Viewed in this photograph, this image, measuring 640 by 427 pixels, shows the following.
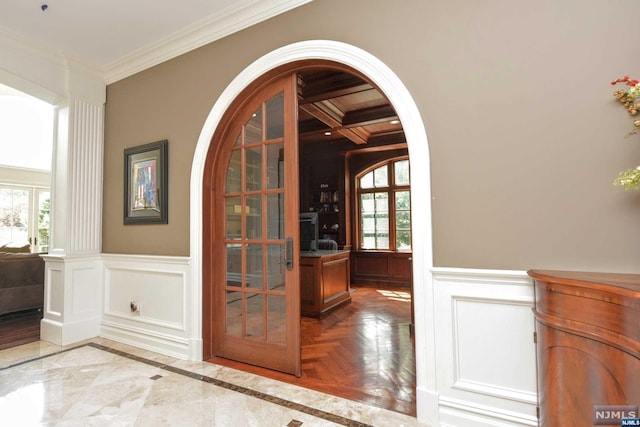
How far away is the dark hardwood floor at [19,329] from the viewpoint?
336 centimetres

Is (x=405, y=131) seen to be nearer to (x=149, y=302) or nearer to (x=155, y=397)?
(x=155, y=397)

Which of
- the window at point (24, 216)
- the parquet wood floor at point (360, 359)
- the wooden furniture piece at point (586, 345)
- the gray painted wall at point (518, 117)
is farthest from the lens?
the window at point (24, 216)

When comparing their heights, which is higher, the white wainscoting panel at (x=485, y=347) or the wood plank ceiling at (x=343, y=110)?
the wood plank ceiling at (x=343, y=110)

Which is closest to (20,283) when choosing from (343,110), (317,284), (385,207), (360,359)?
(317,284)

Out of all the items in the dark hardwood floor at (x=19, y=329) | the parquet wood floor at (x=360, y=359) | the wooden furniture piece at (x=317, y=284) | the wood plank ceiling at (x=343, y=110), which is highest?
the wood plank ceiling at (x=343, y=110)

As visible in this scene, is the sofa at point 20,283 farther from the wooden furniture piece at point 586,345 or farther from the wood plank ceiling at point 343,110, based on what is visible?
the wooden furniture piece at point 586,345

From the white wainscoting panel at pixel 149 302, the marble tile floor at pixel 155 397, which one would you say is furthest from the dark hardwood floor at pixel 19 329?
the white wainscoting panel at pixel 149 302

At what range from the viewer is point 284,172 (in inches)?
103

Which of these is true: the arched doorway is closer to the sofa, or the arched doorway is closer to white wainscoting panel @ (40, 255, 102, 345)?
white wainscoting panel @ (40, 255, 102, 345)

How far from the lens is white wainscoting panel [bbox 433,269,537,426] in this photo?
5.62 feet

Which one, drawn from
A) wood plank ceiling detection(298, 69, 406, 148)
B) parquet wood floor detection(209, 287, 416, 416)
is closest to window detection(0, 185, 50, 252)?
wood plank ceiling detection(298, 69, 406, 148)

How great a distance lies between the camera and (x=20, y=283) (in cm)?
422

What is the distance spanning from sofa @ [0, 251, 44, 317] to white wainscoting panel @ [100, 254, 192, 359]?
5.57 ft

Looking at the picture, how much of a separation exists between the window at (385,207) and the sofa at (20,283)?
18.7ft
